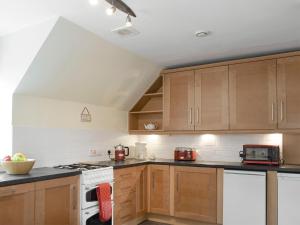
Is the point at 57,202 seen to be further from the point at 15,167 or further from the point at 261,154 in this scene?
the point at 261,154

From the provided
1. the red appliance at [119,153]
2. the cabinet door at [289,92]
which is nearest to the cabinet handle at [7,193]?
the red appliance at [119,153]

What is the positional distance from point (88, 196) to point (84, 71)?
145cm

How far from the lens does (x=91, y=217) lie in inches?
116

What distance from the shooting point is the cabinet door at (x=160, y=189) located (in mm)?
3811

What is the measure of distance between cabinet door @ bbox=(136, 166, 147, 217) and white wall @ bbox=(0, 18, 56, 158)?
171 cm

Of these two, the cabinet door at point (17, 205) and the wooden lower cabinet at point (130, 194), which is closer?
the cabinet door at point (17, 205)

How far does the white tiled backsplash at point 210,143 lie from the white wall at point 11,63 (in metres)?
2.32

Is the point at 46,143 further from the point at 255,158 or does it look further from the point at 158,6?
the point at 255,158

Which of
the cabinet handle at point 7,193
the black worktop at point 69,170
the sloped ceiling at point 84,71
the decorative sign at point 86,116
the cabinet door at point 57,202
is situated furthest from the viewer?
the decorative sign at point 86,116

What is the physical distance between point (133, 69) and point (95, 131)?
104 cm

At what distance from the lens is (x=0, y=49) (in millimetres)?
2992

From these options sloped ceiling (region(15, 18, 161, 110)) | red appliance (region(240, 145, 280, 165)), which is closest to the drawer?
sloped ceiling (region(15, 18, 161, 110))

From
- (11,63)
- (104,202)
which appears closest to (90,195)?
(104,202)

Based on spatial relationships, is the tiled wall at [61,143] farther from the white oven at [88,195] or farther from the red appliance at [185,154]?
the red appliance at [185,154]
